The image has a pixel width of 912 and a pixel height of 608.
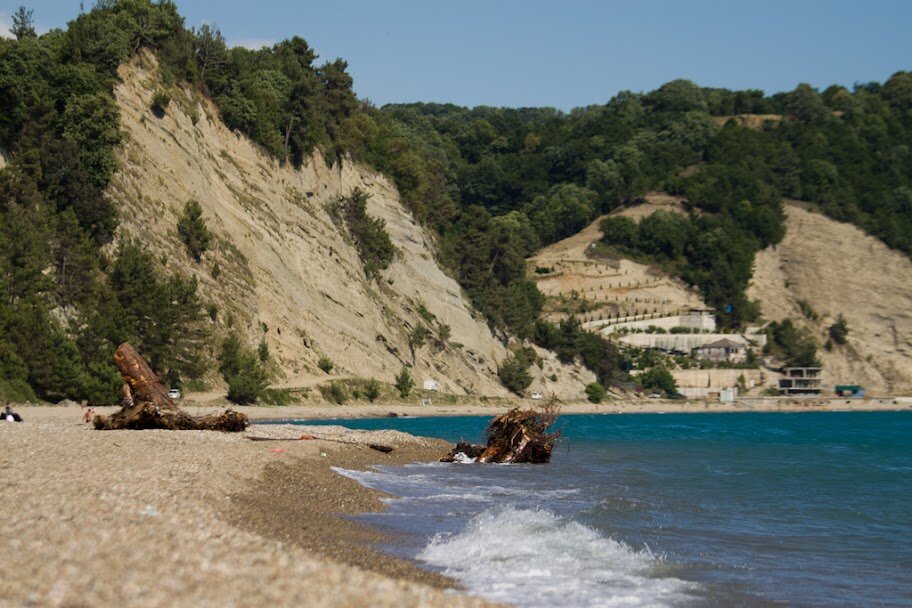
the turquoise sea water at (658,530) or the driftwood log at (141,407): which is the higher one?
the driftwood log at (141,407)

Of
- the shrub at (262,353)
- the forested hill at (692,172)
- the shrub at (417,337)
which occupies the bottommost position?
the shrub at (262,353)

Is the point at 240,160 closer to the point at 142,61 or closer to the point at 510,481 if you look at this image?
the point at 142,61

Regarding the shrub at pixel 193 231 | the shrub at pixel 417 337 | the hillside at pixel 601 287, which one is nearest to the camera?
the shrub at pixel 193 231

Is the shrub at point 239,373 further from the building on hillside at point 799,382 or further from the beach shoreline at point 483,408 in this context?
the building on hillside at point 799,382

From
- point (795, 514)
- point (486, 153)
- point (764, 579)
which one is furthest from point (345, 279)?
point (486, 153)

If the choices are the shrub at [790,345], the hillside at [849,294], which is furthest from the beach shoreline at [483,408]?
the shrub at [790,345]

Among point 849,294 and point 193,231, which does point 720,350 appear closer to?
point 849,294

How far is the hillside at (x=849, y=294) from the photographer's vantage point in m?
132

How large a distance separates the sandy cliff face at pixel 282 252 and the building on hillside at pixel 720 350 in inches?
1838

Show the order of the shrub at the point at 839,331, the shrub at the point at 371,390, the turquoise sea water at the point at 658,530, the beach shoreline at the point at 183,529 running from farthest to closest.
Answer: the shrub at the point at 839,331, the shrub at the point at 371,390, the turquoise sea water at the point at 658,530, the beach shoreline at the point at 183,529

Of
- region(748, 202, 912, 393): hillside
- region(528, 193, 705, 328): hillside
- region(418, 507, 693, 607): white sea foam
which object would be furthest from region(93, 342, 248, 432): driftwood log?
region(748, 202, 912, 393): hillside

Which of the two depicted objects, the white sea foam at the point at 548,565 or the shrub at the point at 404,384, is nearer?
the white sea foam at the point at 548,565

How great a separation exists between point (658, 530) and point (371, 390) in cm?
4939

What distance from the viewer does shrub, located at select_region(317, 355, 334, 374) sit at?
64.8 m
